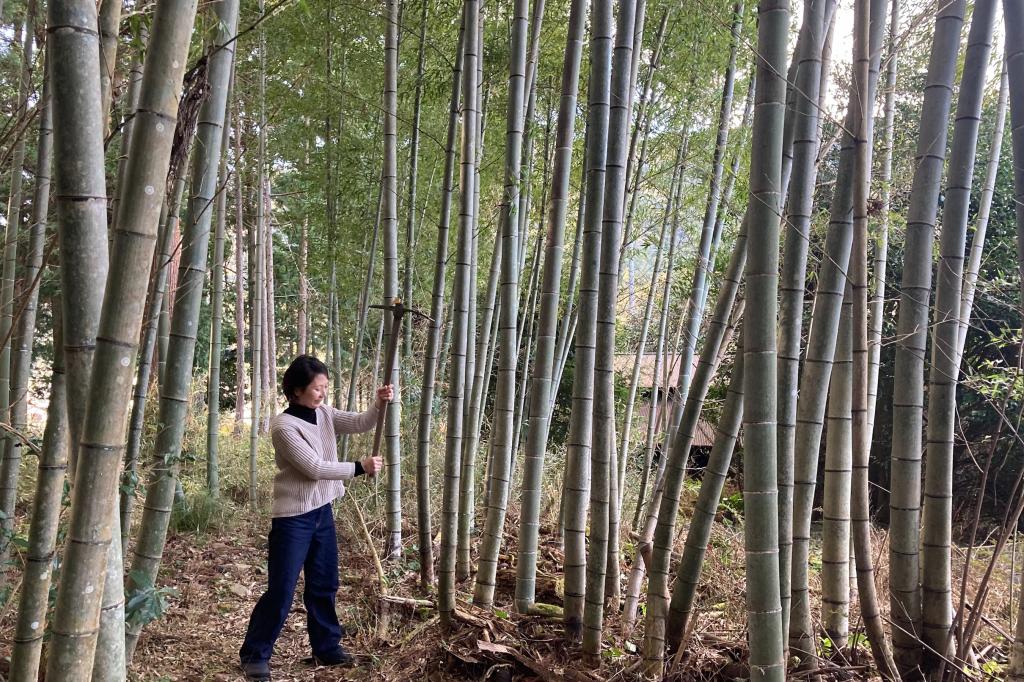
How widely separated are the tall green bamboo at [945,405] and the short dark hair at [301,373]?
1.95 m

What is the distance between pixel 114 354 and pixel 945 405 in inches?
82.4

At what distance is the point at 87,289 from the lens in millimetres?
1195

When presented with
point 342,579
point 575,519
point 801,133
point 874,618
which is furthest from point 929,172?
point 342,579

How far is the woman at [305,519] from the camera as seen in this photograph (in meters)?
2.88

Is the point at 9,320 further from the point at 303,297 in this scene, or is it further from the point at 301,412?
the point at 303,297

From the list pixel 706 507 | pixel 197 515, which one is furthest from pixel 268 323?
pixel 706 507

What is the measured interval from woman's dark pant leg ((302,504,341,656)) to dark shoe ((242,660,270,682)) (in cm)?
22

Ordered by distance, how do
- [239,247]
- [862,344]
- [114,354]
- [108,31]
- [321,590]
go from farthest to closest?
[239,247]
[321,590]
[862,344]
[108,31]
[114,354]

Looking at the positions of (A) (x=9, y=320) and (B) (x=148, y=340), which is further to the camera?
(A) (x=9, y=320)

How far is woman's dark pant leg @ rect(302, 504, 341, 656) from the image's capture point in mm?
3035

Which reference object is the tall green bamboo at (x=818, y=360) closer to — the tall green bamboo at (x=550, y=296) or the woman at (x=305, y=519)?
the tall green bamboo at (x=550, y=296)

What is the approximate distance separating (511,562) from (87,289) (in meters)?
3.23

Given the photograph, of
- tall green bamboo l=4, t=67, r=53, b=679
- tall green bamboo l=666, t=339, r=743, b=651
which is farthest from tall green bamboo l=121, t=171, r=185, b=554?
tall green bamboo l=666, t=339, r=743, b=651

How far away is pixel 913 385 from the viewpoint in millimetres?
2176
